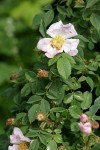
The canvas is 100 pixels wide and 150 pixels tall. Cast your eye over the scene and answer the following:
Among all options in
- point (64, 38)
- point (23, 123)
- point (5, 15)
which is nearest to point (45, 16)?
point (64, 38)

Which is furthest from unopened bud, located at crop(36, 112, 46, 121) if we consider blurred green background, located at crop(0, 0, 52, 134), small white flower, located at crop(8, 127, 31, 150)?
blurred green background, located at crop(0, 0, 52, 134)

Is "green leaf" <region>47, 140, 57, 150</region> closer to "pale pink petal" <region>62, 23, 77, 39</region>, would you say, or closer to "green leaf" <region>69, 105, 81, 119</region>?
"green leaf" <region>69, 105, 81, 119</region>

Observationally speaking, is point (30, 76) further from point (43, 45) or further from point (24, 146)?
point (24, 146)

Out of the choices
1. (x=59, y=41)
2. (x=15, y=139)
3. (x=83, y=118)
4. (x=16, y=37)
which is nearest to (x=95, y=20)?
(x=59, y=41)

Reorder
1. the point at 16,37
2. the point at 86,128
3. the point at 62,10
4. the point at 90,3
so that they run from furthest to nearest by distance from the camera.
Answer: the point at 16,37 → the point at 62,10 → the point at 90,3 → the point at 86,128

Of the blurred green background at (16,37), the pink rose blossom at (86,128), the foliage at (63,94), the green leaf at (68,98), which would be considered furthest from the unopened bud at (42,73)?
the blurred green background at (16,37)

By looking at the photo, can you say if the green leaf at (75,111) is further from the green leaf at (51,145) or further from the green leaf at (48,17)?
the green leaf at (48,17)

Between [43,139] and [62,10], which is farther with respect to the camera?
[62,10]
